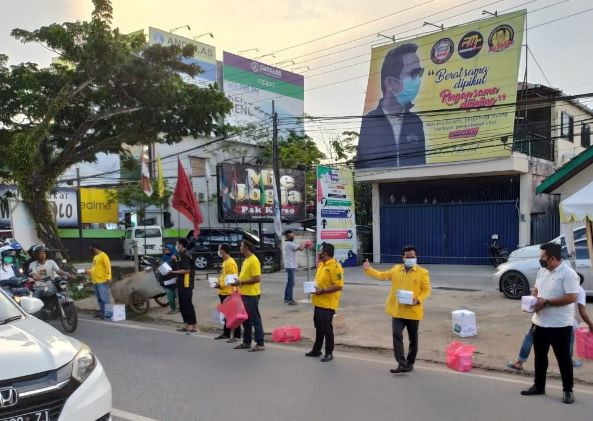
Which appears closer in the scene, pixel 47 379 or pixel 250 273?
pixel 47 379

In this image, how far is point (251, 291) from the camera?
8469 millimetres

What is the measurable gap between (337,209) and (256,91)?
26.8m

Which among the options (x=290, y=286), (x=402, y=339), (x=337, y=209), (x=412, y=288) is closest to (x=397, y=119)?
(x=337, y=209)

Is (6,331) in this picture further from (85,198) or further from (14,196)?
(85,198)

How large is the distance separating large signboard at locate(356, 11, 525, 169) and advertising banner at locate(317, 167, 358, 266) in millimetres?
3487

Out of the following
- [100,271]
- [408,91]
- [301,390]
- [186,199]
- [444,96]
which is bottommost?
[301,390]

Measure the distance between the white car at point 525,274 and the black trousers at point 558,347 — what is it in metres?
7.29

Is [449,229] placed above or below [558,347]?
above

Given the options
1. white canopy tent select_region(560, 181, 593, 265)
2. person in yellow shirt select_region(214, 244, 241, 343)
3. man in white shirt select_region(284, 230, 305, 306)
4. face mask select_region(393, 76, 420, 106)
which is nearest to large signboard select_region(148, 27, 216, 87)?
face mask select_region(393, 76, 420, 106)

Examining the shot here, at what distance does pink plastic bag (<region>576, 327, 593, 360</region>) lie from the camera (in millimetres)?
7449

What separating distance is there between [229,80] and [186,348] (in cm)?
3524

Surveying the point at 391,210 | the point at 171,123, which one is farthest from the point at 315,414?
the point at 391,210

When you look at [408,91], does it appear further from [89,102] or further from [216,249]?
[89,102]

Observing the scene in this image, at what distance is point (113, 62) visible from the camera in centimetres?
1479
